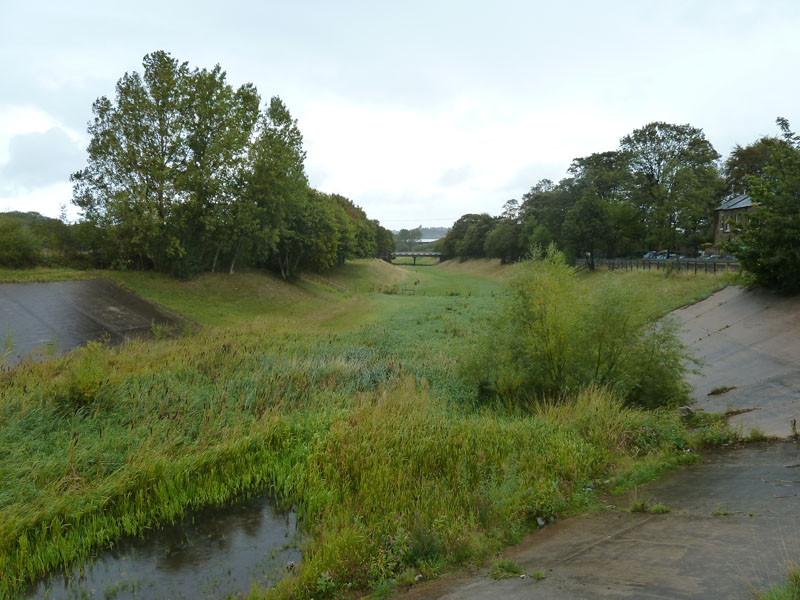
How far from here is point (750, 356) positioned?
1694 cm

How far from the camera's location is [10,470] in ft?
27.0

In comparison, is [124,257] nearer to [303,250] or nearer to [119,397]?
[303,250]

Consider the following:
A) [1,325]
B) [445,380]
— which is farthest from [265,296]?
[445,380]

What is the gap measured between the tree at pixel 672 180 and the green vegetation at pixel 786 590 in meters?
48.0

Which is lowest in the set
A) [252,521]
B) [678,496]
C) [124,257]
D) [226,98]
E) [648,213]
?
[252,521]

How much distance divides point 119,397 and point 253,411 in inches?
128

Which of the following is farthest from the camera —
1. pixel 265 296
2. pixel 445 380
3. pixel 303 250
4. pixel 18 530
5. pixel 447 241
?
pixel 447 241

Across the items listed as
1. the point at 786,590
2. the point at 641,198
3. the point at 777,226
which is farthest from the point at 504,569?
the point at 641,198

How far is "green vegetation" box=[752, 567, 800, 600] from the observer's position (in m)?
Result: 3.96

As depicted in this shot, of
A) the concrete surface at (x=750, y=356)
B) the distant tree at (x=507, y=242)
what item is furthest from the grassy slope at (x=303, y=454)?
the distant tree at (x=507, y=242)

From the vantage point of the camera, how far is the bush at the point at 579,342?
12.8m

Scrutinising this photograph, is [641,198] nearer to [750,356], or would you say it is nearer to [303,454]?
[750,356]

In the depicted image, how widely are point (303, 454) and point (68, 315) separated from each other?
19.7 meters

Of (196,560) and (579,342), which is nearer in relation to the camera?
(196,560)
